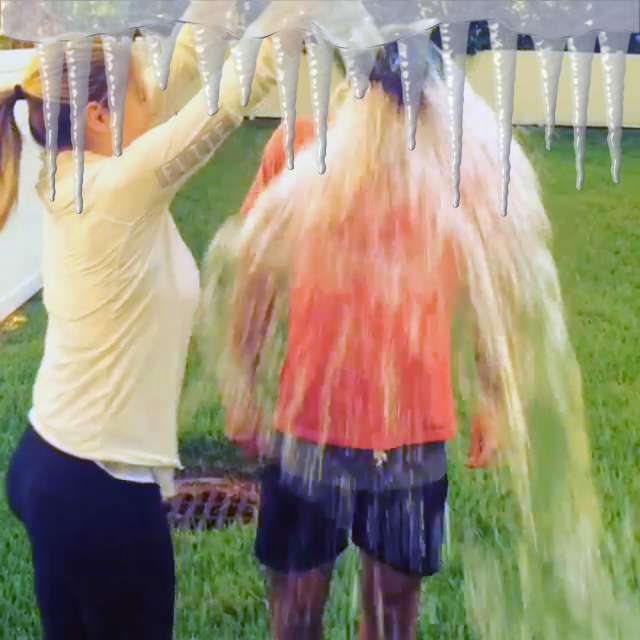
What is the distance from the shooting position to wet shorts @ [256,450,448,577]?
1270 mm

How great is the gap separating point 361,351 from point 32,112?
47cm

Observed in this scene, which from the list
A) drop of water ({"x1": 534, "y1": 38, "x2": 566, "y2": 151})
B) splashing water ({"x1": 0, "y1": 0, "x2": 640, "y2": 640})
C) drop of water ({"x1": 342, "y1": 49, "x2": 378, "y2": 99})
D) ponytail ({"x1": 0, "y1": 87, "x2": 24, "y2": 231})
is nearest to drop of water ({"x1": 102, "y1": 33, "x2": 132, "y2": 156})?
splashing water ({"x1": 0, "y1": 0, "x2": 640, "y2": 640})

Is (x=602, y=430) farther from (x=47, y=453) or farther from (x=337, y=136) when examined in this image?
(x=47, y=453)

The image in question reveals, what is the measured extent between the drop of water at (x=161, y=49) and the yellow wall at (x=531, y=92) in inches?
4.3

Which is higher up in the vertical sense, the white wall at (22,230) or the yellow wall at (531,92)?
the yellow wall at (531,92)

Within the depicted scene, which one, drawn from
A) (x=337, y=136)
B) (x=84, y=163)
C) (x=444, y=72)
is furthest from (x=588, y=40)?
(x=84, y=163)

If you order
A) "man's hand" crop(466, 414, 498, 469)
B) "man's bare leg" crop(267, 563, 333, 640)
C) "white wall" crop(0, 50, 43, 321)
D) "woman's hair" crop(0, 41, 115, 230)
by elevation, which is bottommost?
"man's bare leg" crop(267, 563, 333, 640)

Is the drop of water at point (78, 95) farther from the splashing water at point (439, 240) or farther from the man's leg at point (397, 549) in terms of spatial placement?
the man's leg at point (397, 549)

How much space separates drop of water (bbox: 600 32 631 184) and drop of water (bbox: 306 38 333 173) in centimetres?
30

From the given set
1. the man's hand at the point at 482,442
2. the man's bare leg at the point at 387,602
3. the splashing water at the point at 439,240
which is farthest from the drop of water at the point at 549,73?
the man's bare leg at the point at 387,602

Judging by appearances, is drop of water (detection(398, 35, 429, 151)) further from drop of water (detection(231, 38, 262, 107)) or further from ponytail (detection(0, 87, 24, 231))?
ponytail (detection(0, 87, 24, 231))

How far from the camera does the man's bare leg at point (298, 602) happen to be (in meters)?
1.31

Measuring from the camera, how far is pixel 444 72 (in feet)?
3.75

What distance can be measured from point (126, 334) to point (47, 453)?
185 millimetres
